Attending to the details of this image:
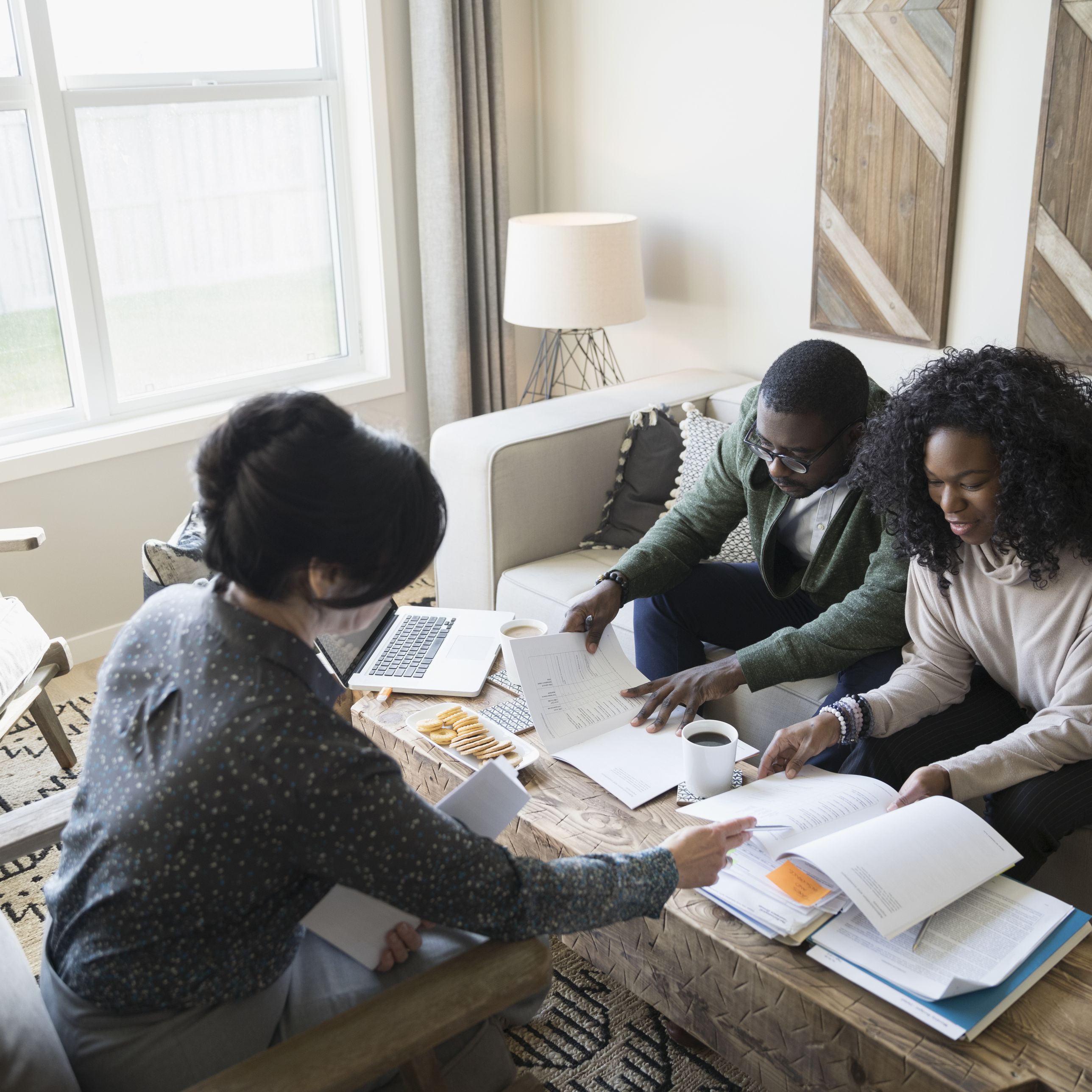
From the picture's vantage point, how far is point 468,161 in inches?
134

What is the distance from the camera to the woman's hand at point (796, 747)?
160 cm

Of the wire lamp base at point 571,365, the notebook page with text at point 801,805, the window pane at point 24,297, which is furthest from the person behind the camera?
the wire lamp base at point 571,365

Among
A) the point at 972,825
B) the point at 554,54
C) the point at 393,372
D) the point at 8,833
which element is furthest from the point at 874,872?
the point at 554,54

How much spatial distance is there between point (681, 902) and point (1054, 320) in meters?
1.78

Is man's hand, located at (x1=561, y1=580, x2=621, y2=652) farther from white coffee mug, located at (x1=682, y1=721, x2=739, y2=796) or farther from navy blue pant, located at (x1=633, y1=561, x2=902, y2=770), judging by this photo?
white coffee mug, located at (x1=682, y1=721, x2=739, y2=796)

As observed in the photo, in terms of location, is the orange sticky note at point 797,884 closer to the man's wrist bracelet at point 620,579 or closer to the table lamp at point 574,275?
the man's wrist bracelet at point 620,579

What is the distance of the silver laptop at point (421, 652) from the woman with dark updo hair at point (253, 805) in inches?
31.3

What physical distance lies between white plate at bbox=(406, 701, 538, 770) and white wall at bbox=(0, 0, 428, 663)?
136 centimetres

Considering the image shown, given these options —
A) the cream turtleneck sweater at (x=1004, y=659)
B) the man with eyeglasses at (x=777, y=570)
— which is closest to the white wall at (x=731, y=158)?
the man with eyeglasses at (x=777, y=570)

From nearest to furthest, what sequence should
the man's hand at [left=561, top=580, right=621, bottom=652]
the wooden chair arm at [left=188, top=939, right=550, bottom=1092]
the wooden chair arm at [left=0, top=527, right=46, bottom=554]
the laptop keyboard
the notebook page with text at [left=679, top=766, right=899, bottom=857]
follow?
the wooden chair arm at [left=188, top=939, right=550, bottom=1092], the notebook page with text at [left=679, top=766, right=899, bottom=857], the man's hand at [left=561, top=580, right=621, bottom=652], the laptop keyboard, the wooden chair arm at [left=0, top=527, right=46, bottom=554]

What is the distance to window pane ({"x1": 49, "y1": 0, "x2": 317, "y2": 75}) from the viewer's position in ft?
9.54

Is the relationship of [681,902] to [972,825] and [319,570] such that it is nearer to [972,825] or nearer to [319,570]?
[972,825]

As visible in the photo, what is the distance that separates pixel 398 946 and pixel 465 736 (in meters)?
0.58

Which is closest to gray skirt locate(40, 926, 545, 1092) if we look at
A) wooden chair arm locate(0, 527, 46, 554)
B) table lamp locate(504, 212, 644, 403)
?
wooden chair arm locate(0, 527, 46, 554)
